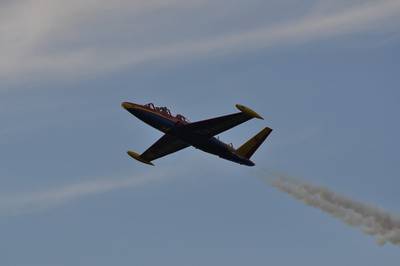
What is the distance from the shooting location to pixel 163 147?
179 meters

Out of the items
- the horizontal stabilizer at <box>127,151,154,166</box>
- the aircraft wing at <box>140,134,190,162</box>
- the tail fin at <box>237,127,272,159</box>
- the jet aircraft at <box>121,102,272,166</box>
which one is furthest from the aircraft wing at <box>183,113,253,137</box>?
the horizontal stabilizer at <box>127,151,154,166</box>

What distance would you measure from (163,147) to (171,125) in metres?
12.2

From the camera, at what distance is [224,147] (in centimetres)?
17075

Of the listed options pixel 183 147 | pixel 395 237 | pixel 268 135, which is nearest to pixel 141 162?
pixel 183 147

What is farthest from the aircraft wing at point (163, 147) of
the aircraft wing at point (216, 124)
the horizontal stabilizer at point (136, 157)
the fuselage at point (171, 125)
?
the aircraft wing at point (216, 124)

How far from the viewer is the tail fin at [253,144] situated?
173438 millimetres

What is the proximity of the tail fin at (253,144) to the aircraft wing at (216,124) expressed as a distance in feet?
21.5

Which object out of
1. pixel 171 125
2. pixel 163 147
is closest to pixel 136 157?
pixel 163 147

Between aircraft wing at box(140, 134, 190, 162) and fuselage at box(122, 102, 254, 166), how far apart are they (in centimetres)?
624

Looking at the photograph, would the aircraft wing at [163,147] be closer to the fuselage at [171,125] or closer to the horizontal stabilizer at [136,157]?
the horizontal stabilizer at [136,157]

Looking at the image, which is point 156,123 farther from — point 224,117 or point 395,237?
point 395,237

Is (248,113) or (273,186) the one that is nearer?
(248,113)

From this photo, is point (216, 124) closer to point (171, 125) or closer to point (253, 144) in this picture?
point (171, 125)

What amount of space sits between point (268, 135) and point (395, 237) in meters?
21.9
